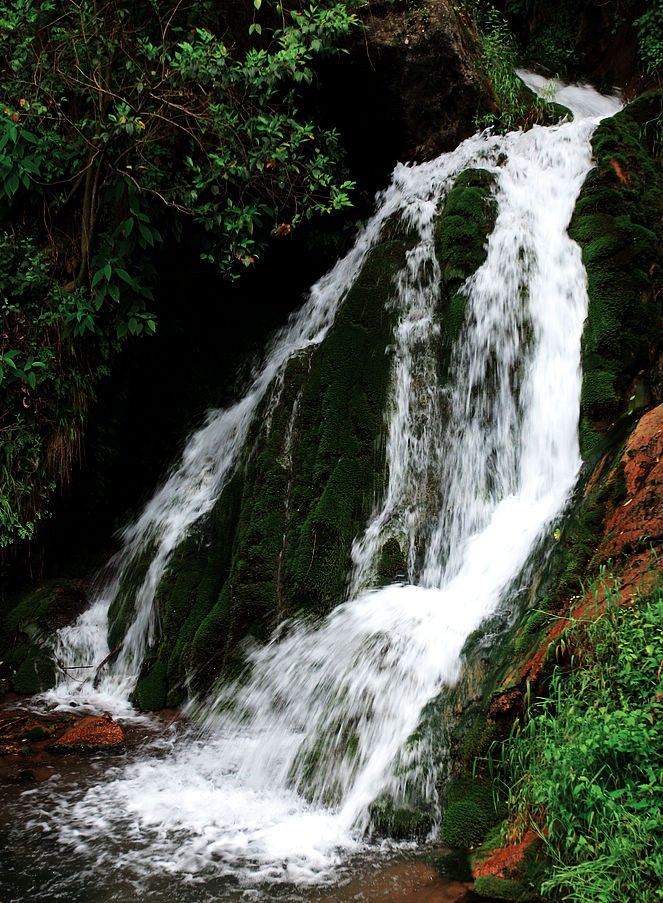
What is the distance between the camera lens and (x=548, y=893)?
8.51 ft

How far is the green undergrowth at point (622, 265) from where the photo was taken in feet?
15.4

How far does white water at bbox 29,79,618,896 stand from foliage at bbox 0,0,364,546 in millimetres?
1315

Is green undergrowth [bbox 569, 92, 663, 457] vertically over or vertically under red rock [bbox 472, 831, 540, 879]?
over

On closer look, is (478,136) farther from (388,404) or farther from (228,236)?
(388,404)

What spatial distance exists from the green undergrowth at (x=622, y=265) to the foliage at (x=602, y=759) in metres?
1.60

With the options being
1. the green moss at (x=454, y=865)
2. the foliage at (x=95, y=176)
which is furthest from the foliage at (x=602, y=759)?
the foliage at (x=95, y=176)

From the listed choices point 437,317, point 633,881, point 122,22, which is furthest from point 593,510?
point 122,22

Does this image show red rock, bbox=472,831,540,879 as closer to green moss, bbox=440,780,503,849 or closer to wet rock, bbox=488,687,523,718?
green moss, bbox=440,780,503,849

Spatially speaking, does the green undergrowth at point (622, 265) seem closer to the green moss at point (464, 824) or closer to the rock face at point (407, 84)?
the rock face at point (407, 84)

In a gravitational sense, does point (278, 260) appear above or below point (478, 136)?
below

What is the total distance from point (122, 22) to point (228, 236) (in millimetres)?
2144

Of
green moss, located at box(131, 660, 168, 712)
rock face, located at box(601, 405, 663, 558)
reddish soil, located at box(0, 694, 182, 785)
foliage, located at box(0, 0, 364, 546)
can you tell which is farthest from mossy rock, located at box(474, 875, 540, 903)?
foliage, located at box(0, 0, 364, 546)

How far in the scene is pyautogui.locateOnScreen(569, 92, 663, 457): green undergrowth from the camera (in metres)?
4.69

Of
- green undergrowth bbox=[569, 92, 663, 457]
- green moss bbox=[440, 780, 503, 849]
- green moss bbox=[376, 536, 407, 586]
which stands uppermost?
green undergrowth bbox=[569, 92, 663, 457]
